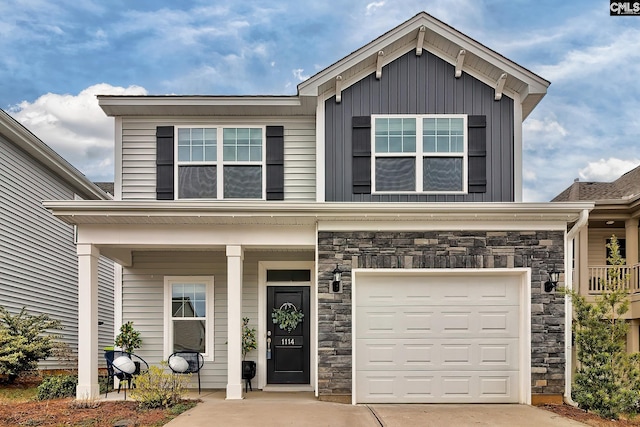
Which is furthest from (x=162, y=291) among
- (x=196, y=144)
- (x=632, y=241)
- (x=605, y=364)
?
(x=632, y=241)

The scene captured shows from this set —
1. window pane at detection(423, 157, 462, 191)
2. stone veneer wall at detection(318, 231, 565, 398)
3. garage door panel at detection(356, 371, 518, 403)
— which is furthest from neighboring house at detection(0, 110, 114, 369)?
window pane at detection(423, 157, 462, 191)

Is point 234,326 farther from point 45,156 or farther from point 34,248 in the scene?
point 45,156

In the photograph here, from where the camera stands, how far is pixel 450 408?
9.02 meters

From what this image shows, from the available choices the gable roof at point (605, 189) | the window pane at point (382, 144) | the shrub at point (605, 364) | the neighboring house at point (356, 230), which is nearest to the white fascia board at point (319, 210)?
the neighboring house at point (356, 230)

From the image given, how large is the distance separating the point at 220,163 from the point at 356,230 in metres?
3.14

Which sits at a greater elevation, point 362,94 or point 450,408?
point 362,94

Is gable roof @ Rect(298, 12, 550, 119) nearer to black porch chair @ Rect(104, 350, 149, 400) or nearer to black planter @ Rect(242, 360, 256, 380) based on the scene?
black planter @ Rect(242, 360, 256, 380)

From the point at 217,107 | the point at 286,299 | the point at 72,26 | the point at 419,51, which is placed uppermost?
the point at 72,26

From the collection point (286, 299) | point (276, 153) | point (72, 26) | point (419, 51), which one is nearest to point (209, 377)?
point (286, 299)

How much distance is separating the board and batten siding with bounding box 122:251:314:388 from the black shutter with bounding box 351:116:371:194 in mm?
1820

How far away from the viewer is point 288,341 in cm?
1152

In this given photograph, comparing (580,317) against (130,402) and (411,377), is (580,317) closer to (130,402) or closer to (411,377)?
(411,377)

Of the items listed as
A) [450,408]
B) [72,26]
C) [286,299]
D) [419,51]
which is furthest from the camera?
[72,26]

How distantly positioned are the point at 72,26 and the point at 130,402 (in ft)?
41.0
